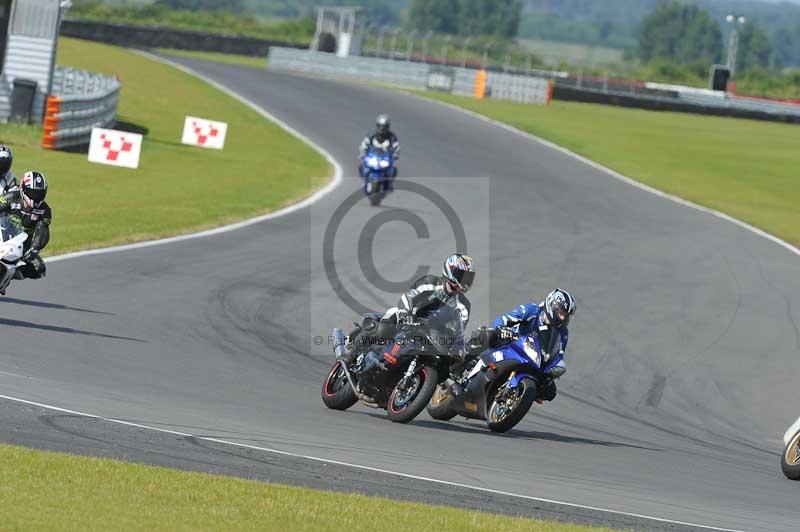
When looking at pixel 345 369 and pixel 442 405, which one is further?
pixel 442 405

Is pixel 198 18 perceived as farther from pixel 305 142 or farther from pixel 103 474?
pixel 103 474

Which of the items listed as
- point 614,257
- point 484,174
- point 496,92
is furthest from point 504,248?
point 496,92

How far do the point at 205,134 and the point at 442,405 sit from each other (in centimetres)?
2813

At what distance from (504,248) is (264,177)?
988 centimetres

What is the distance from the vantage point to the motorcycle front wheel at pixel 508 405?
42.2ft

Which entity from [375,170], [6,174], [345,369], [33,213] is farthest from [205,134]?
[345,369]

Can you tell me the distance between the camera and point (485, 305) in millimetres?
21484

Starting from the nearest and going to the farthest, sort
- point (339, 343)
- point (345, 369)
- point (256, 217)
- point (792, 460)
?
point (792, 460), point (345, 369), point (339, 343), point (256, 217)

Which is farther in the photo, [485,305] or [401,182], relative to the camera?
[401,182]

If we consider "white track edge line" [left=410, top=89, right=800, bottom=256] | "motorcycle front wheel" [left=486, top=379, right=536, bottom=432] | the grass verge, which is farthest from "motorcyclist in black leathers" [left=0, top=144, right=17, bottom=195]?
the grass verge

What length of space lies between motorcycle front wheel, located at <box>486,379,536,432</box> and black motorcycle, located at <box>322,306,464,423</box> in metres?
0.66

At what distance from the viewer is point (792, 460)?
41.3 feet

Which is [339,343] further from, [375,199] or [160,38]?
[160,38]

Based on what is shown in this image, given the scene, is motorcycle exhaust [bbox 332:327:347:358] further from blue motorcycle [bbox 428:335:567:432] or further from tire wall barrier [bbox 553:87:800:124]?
tire wall barrier [bbox 553:87:800:124]
